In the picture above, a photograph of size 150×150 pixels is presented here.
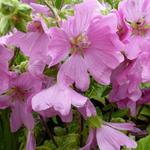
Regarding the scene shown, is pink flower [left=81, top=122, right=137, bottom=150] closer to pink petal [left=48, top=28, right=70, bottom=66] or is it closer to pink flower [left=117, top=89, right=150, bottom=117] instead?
pink flower [left=117, top=89, right=150, bottom=117]

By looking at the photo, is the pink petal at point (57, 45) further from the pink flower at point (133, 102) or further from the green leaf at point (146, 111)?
the green leaf at point (146, 111)

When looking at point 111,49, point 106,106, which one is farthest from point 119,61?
point 106,106

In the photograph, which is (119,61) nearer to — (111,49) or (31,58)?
(111,49)

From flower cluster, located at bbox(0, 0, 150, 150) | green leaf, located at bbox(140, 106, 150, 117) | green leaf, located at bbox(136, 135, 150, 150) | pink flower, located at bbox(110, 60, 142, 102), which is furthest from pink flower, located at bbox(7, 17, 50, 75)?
green leaf, located at bbox(140, 106, 150, 117)

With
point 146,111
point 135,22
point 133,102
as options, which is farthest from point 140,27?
point 146,111

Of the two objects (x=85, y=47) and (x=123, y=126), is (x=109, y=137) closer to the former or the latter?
(x=123, y=126)

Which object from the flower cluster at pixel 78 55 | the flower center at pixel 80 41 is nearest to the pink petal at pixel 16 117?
the flower cluster at pixel 78 55
